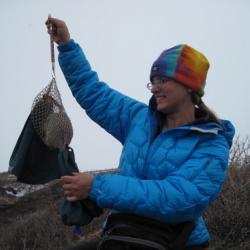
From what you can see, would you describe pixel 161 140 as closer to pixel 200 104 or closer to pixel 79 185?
pixel 200 104

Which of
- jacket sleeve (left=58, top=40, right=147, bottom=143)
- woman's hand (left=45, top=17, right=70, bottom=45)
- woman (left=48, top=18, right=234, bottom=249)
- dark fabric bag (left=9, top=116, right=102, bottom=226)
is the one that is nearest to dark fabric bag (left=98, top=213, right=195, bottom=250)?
woman (left=48, top=18, right=234, bottom=249)

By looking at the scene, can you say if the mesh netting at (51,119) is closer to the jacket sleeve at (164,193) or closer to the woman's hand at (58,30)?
the woman's hand at (58,30)

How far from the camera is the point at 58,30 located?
3.21 metres

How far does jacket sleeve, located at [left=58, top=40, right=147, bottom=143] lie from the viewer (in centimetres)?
315

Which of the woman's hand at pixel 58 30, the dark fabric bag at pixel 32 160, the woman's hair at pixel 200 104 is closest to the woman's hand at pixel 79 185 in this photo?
the dark fabric bag at pixel 32 160

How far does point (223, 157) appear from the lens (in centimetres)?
271

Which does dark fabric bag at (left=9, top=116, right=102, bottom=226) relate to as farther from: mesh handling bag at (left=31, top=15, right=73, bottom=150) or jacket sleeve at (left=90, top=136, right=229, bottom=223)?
jacket sleeve at (left=90, top=136, right=229, bottom=223)

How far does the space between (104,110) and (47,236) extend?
5267mm

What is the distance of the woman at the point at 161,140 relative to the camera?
2.49 meters

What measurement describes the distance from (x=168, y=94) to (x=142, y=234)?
0.89 meters

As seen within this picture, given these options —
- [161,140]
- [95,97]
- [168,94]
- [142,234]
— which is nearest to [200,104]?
[168,94]

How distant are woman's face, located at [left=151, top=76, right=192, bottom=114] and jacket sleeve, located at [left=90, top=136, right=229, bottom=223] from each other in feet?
1.45

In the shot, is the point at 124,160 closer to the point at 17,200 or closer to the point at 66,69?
the point at 66,69

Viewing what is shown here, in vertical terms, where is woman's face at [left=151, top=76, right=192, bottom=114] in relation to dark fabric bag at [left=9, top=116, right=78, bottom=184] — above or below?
above
